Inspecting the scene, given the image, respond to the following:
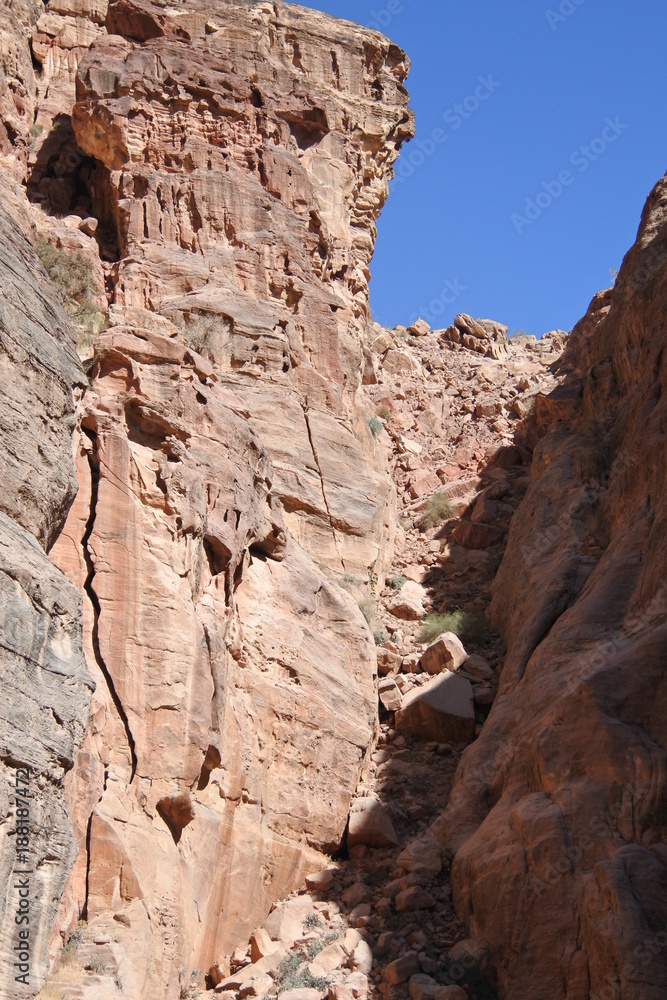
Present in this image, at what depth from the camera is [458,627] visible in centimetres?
2006

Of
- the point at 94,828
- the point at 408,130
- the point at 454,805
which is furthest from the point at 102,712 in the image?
the point at 408,130

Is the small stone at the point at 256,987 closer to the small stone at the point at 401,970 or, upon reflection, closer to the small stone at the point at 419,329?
the small stone at the point at 401,970

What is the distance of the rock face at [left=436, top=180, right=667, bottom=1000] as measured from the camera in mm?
11398

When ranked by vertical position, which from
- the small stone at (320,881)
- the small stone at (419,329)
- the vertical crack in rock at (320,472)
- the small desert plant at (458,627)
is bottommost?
the small stone at (320,881)

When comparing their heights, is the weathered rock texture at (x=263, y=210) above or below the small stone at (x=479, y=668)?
above

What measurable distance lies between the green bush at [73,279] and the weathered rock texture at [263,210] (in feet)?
2.39

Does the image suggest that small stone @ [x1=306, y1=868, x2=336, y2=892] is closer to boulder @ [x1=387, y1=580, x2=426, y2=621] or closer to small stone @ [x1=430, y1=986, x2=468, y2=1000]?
small stone @ [x1=430, y1=986, x2=468, y2=1000]

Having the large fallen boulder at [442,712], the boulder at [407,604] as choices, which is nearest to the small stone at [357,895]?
the large fallen boulder at [442,712]

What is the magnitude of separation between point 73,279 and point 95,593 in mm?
8570

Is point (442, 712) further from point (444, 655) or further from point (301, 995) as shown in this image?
point (301, 995)

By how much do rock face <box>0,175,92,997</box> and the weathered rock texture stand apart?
7458 mm

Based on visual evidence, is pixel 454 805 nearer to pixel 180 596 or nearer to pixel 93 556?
pixel 180 596

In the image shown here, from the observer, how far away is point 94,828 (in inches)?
463

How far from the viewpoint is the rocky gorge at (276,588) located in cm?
1142
